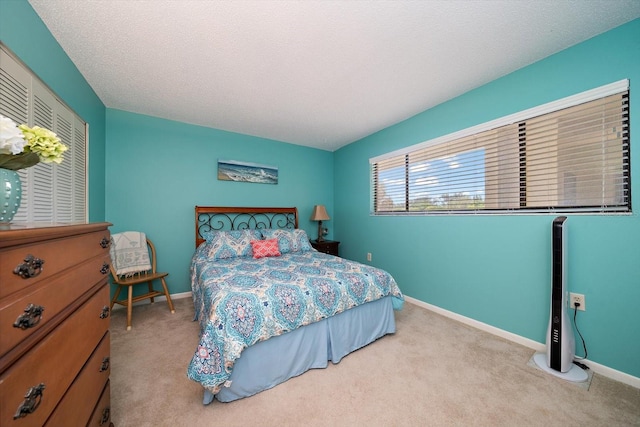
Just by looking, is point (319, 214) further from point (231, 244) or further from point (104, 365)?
point (104, 365)

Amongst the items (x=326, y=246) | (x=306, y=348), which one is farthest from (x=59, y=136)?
(x=326, y=246)

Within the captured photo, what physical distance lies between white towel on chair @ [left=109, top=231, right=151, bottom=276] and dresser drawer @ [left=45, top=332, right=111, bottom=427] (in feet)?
6.02

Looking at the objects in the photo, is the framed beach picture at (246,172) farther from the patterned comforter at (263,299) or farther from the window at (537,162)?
the window at (537,162)

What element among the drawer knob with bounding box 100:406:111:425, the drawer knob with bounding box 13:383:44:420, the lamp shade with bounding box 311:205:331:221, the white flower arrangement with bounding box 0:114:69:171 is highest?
the white flower arrangement with bounding box 0:114:69:171

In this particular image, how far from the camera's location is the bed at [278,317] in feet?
4.77

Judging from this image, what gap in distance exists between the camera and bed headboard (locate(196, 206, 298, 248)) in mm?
3498

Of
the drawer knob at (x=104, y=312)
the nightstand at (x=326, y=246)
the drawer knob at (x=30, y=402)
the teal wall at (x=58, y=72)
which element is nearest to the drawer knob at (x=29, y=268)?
the drawer knob at (x=30, y=402)

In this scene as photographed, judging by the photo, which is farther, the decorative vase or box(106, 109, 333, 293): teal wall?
box(106, 109, 333, 293): teal wall

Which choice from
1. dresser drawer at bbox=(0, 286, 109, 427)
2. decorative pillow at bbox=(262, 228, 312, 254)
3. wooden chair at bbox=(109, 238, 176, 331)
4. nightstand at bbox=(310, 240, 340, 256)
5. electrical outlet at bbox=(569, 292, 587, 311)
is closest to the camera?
dresser drawer at bbox=(0, 286, 109, 427)

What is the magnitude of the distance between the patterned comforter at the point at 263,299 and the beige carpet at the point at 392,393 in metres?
0.35

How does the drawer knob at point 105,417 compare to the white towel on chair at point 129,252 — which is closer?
the drawer knob at point 105,417

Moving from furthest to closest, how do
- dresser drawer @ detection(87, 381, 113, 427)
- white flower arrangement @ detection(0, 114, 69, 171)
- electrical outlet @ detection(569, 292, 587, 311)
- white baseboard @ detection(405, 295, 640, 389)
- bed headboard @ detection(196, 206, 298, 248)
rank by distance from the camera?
bed headboard @ detection(196, 206, 298, 248) < electrical outlet @ detection(569, 292, 587, 311) < white baseboard @ detection(405, 295, 640, 389) < dresser drawer @ detection(87, 381, 113, 427) < white flower arrangement @ detection(0, 114, 69, 171)

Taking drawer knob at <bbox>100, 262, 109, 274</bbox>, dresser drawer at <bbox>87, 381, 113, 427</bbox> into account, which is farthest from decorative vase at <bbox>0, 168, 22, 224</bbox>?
dresser drawer at <bbox>87, 381, 113, 427</bbox>

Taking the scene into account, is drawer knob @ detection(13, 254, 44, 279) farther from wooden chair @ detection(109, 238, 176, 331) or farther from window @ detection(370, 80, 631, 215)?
window @ detection(370, 80, 631, 215)
